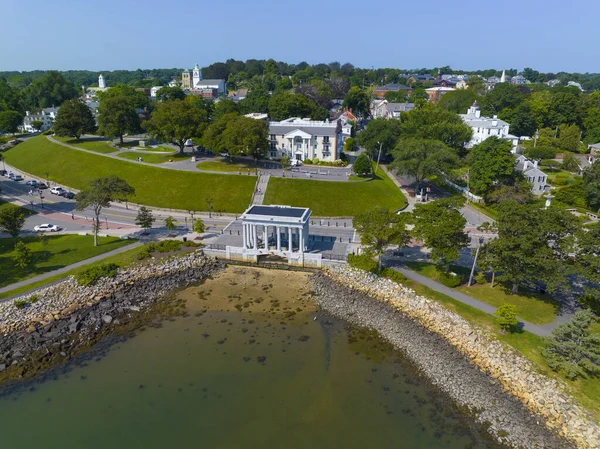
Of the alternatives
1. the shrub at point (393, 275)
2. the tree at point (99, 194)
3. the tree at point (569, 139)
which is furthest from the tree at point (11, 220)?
the tree at point (569, 139)

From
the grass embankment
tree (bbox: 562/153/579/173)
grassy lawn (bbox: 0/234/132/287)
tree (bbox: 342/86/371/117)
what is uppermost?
tree (bbox: 342/86/371/117)

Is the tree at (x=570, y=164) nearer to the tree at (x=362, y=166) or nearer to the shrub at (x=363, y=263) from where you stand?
the tree at (x=362, y=166)

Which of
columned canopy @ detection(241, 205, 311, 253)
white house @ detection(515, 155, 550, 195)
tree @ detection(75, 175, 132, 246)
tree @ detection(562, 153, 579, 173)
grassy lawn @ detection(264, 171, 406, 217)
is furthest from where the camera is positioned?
tree @ detection(562, 153, 579, 173)

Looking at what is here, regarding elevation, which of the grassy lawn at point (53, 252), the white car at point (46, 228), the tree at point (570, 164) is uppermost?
the tree at point (570, 164)

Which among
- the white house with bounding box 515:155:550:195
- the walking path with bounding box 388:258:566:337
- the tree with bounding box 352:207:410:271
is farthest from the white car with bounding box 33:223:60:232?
the white house with bounding box 515:155:550:195

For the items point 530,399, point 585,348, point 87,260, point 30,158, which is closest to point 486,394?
point 530,399

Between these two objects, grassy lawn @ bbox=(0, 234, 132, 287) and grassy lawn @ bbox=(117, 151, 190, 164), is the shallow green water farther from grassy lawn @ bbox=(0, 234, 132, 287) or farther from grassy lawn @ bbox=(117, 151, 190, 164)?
grassy lawn @ bbox=(117, 151, 190, 164)
